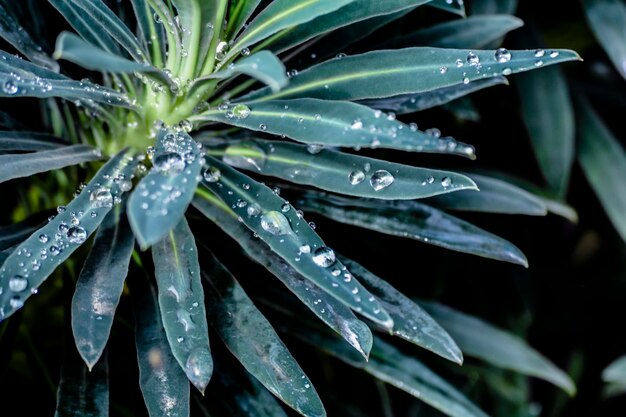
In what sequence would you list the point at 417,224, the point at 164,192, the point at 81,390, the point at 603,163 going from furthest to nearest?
the point at 603,163 → the point at 417,224 → the point at 81,390 → the point at 164,192

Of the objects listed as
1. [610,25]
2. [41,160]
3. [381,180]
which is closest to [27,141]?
[41,160]

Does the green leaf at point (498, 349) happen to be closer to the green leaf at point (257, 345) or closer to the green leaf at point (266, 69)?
the green leaf at point (257, 345)

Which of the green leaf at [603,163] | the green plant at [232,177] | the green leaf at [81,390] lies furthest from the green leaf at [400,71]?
the green leaf at [603,163]

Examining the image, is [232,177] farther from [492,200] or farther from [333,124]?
[492,200]

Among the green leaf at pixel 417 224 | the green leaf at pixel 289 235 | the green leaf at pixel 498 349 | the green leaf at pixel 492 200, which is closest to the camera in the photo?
the green leaf at pixel 289 235

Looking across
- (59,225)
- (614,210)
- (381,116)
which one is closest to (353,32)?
(381,116)

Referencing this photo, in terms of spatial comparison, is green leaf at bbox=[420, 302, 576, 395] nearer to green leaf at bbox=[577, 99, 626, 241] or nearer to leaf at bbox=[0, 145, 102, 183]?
green leaf at bbox=[577, 99, 626, 241]
